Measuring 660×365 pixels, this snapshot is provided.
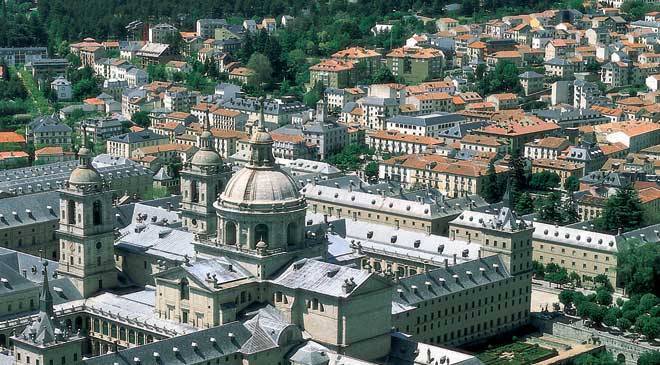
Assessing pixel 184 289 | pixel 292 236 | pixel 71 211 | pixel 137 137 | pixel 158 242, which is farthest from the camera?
pixel 137 137

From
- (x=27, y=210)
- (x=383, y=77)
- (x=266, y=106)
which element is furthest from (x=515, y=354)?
(x=383, y=77)

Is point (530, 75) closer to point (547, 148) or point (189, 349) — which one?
point (547, 148)

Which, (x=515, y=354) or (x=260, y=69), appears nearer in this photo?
(x=515, y=354)

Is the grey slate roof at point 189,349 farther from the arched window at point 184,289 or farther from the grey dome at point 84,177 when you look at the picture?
the grey dome at point 84,177

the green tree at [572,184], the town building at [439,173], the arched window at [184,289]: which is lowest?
the green tree at [572,184]

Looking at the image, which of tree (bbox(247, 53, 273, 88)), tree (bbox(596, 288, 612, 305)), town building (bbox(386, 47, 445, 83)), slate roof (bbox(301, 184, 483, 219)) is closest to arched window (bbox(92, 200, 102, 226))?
slate roof (bbox(301, 184, 483, 219))

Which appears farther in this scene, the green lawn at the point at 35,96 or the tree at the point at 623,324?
the green lawn at the point at 35,96

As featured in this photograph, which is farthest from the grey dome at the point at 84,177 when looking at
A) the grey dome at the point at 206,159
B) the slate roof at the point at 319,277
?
the slate roof at the point at 319,277

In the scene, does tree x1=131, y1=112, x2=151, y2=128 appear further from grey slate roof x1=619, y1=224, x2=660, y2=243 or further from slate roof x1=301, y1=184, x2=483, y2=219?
grey slate roof x1=619, y1=224, x2=660, y2=243
